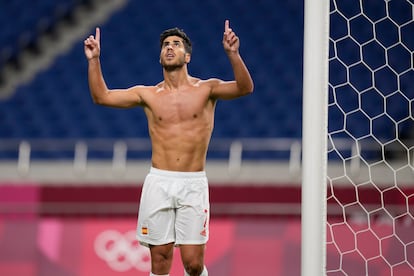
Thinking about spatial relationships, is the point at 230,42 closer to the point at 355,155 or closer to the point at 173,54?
the point at 173,54

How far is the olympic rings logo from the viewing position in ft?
20.1

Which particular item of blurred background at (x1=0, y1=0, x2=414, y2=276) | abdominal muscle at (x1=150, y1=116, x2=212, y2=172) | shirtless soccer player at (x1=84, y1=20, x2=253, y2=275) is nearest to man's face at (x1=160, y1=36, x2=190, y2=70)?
shirtless soccer player at (x1=84, y1=20, x2=253, y2=275)

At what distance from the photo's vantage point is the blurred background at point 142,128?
621cm

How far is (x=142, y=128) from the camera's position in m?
9.03

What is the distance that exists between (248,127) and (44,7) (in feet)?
10.5

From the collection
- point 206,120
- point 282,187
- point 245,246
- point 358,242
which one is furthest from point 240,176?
point 206,120

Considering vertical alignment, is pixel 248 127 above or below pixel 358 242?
above

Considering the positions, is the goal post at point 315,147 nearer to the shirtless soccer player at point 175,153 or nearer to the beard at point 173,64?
the shirtless soccer player at point 175,153

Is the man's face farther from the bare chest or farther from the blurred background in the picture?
the blurred background

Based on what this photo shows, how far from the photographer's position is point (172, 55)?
4.12 m

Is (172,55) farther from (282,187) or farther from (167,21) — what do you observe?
(167,21)

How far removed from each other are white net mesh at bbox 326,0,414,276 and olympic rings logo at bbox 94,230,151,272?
1399 millimetres

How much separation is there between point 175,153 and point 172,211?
286 millimetres

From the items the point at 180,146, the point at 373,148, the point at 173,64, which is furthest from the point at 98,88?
the point at 373,148
